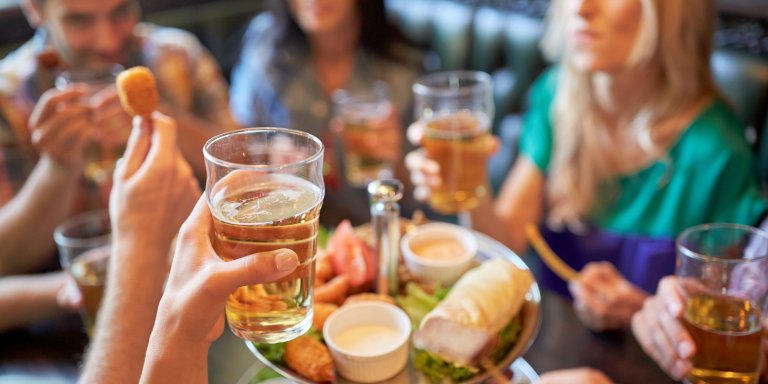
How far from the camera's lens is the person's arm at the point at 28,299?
1.53 metres

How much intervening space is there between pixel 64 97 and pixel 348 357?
970mm

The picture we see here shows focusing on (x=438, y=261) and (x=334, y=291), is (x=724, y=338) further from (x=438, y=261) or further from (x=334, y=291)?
(x=334, y=291)

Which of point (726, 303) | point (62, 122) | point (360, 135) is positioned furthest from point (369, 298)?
point (360, 135)

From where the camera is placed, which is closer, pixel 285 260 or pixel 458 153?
pixel 285 260

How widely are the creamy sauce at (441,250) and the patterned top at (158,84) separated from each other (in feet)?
4.11

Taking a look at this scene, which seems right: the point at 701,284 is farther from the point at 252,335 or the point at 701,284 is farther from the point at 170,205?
the point at 170,205

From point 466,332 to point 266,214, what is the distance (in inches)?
17.2

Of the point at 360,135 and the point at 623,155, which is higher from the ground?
the point at 360,135

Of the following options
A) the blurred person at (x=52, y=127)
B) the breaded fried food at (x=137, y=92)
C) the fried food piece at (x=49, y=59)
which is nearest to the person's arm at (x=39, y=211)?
the blurred person at (x=52, y=127)

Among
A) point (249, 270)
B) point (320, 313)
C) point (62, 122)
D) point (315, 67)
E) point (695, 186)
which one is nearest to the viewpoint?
point (249, 270)

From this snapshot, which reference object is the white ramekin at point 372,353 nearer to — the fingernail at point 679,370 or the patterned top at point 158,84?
the fingernail at point 679,370

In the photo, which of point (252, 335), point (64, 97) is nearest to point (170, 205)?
point (252, 335)

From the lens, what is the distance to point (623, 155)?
7.16ft

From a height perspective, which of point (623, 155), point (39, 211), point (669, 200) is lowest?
point (669, 200)
